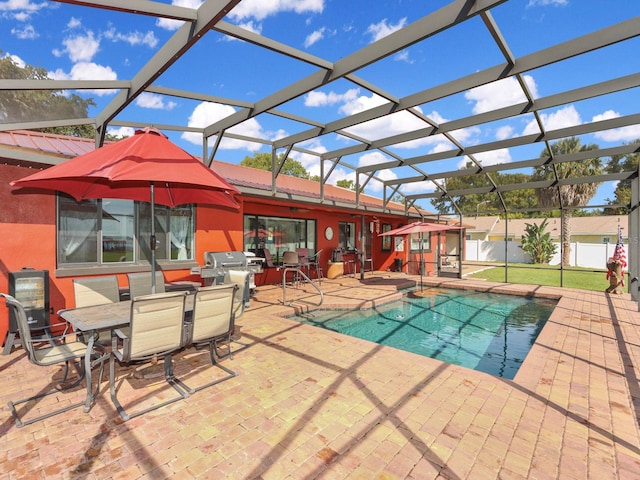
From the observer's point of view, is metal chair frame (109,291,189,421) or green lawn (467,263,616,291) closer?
metal chair frame (109,291,189,421)

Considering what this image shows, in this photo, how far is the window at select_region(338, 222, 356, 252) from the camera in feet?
43.0

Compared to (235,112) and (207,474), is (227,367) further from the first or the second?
(235,112)

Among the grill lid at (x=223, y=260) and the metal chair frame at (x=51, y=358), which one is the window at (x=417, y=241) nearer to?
the grill lid at (x=223, y=260)

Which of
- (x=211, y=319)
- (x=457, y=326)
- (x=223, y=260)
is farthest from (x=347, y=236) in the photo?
(x=211, y=319)

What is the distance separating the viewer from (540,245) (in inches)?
885

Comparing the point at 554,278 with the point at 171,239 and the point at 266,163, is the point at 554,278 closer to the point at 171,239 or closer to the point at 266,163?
the point at 171,239

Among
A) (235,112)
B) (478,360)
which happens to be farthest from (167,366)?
(478,360)

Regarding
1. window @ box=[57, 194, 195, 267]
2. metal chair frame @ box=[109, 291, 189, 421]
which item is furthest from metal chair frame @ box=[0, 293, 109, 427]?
window @ box=[57, 194, 195, 267]

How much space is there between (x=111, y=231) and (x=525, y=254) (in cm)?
2756

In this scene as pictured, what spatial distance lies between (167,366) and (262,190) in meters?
5.34

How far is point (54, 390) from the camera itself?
319 centimetres

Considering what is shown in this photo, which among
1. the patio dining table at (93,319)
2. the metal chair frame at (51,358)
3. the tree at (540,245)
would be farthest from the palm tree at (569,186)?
the metal chair frame at (51,358)

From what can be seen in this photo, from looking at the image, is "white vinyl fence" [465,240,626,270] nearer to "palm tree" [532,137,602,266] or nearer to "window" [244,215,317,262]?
"palm tree" [532,137,602,266]

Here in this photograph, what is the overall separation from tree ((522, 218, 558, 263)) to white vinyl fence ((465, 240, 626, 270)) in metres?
0.82
